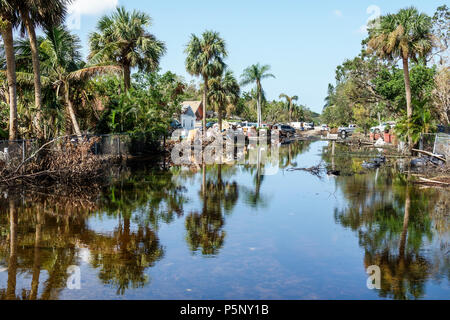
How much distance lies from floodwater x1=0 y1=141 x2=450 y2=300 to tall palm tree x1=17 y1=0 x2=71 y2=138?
5.32m

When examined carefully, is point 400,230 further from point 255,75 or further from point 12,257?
point 255,75

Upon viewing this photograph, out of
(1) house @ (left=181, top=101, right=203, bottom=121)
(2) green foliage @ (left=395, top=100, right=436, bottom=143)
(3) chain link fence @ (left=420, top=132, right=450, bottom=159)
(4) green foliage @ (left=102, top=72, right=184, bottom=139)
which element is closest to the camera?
(3) chain link fence @ (left=420, top=132, right=450, bottom=159)

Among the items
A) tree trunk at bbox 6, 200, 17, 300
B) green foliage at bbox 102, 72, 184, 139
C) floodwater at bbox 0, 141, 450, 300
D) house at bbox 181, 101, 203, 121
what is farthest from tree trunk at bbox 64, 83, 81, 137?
house at bbox 181, 101, 203, 121

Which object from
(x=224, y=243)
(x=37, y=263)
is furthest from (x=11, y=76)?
(x=224, y=243)

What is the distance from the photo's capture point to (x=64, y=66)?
22828 mm

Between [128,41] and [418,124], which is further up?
[128,41]

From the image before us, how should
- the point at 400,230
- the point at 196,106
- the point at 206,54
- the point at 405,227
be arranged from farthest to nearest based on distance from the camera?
the point at 196,106 → the point at 206,54 → the point at 405,227 → the point at 400,230

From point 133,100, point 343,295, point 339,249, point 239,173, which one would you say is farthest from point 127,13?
point 343,295

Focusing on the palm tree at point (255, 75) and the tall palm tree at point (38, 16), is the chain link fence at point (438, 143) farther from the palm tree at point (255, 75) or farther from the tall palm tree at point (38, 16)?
the palm tree at point (255, 75)

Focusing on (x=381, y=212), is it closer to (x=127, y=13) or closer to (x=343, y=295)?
(x=343, y=295)

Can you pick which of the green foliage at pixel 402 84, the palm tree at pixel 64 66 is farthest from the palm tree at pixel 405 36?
the palm tree at pixel 64 66

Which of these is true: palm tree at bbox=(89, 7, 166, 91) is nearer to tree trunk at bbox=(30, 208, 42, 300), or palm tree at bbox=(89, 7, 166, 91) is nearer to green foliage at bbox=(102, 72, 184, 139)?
green foliage at bbox=(102, 72, 184, 139)

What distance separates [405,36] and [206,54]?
17.7m

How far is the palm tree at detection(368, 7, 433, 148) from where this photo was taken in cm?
2922
